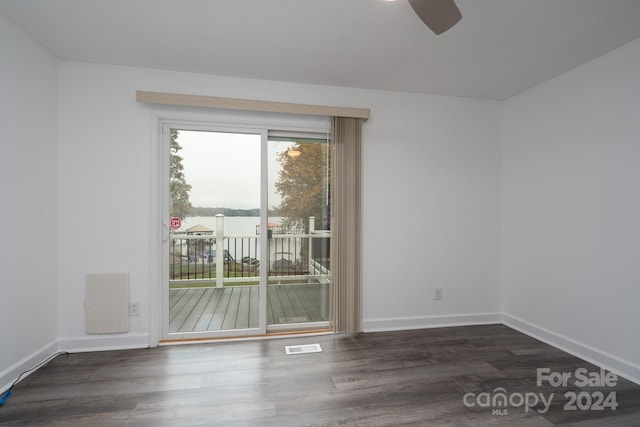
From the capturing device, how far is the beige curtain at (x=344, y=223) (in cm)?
285

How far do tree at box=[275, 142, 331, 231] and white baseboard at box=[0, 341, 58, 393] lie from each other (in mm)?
2264

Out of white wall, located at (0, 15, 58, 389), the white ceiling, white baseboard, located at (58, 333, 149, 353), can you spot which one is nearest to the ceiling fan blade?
the white ceiling

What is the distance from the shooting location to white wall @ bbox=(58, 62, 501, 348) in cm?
246

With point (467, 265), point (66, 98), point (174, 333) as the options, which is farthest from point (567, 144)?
point (66, 98)

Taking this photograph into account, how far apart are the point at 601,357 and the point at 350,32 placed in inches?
129

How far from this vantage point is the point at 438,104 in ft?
10.2

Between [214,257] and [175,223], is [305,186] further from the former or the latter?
[175,223]

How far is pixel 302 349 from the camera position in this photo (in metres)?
2.52

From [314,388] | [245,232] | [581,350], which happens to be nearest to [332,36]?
[245,232]

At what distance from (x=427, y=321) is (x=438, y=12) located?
9.36ft

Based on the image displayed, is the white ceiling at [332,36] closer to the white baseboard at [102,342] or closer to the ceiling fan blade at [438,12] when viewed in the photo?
the ceiling fan blade at [438,12]

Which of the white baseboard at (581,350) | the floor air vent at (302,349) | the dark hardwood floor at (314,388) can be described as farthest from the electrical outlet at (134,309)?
the white baseboard at (581,350)

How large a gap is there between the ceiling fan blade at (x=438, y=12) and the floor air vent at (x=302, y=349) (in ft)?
8.35

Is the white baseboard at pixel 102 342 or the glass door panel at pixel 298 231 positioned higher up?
the glass door panel at pixel 298 231
